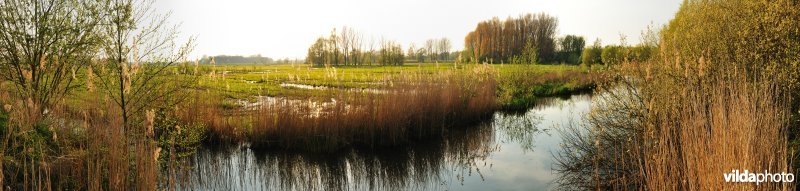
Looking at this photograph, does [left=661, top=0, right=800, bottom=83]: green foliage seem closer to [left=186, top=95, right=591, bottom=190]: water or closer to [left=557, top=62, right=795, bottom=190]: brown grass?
[left=557, top=62, right=795, bottom=190]: brown grass

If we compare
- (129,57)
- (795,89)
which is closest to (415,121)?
(129,57)

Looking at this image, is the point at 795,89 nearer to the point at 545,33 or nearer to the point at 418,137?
the point at 418,137

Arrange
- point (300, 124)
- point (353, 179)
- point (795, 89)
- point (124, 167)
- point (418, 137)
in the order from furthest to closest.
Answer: point (418, 137)
point (300, 124)
point (353, 179)
point (795, 89)
point (124, 167)

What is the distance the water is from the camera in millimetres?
7328

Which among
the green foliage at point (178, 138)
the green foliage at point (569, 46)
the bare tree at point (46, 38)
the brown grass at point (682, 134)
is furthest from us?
the green foliage at point (569, 46)

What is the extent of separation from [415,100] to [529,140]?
3179 millimetres

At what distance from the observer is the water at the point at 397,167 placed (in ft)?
24.0

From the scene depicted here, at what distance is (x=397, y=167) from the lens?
337 inches

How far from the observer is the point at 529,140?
11398 millimetres

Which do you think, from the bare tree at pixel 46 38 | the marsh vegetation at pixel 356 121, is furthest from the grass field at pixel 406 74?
the bare tree at pixel 46 38
